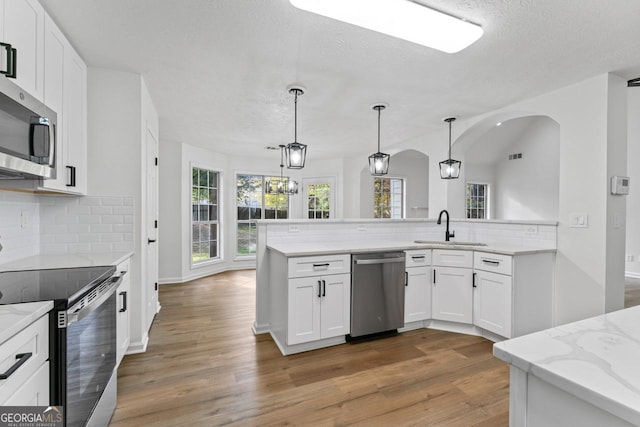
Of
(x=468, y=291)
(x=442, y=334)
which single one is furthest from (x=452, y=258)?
(x=442, y=334)

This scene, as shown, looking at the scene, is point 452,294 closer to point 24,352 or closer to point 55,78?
point 24,352

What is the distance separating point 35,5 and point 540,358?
277 cm

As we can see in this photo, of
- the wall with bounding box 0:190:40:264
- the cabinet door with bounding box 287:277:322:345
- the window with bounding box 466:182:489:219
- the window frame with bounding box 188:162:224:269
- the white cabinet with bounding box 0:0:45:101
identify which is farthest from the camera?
the window with bounding box 466:182:489:219

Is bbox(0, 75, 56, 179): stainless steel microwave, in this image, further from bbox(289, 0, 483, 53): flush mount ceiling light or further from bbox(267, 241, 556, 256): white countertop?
bbox(267, 241, 556, 256): white countertop

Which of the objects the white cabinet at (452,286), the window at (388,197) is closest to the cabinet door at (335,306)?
the white cabinet at (452,286)

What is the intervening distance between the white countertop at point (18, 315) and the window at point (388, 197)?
6.33m

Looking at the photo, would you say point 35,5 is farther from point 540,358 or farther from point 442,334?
A: point 442,334

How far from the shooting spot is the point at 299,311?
2.61 metres

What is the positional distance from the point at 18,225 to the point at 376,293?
2.86 m

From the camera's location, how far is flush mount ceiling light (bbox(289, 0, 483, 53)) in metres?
1.61

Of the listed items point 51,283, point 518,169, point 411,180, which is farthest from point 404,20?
point 518,169

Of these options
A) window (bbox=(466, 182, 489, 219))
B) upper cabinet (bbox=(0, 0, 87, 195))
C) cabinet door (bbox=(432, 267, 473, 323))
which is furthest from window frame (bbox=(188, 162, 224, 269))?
window (bbox=(466, 182, 489, 219))

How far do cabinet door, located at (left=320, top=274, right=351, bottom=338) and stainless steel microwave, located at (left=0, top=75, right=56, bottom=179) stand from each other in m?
2.04

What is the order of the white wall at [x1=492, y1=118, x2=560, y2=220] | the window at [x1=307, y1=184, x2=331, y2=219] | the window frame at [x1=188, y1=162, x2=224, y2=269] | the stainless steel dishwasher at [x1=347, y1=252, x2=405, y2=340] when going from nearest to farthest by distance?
the stainless steel dishwasher at [x1=347, y1=252, x2=405, y2=340] → the window frame at [x1=188, y1=162, x2=224, y2=269] → the white wall at [x1=492, y1=118, x2=560, y2=220] → the window at [x1=307, y1=184, x2=331, y2=219]
